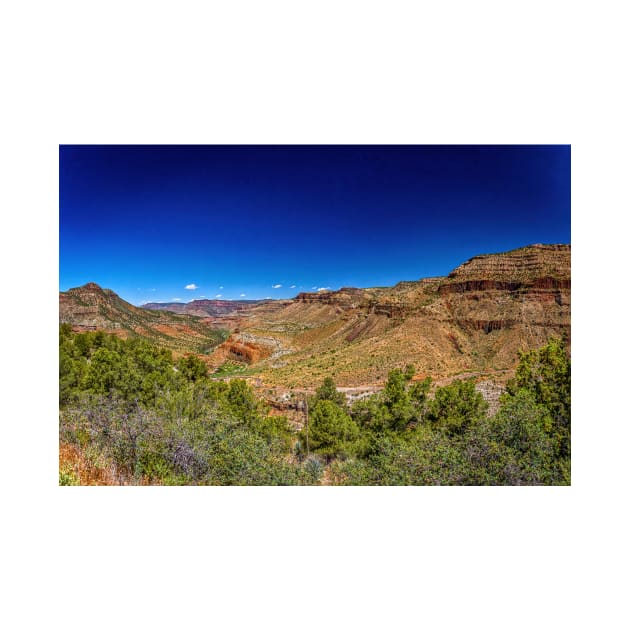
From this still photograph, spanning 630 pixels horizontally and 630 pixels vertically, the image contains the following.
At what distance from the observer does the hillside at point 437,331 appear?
1902 cm

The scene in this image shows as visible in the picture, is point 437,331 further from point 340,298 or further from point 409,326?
point 340,298

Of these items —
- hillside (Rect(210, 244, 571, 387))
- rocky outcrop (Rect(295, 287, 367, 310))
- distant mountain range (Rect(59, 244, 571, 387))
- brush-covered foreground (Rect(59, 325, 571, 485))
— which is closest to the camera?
brush-covered foreground (Rect(59, 325, 571, 485))

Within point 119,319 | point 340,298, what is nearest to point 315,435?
point 119,319

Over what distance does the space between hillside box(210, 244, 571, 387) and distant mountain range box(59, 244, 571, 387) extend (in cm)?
7

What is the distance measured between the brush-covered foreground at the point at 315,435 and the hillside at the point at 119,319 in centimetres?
131

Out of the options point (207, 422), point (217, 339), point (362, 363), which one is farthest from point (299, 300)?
point (207, 422)

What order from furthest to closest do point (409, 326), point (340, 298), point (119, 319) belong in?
point (340, 298)
point (409, 326)
point (119, 319)

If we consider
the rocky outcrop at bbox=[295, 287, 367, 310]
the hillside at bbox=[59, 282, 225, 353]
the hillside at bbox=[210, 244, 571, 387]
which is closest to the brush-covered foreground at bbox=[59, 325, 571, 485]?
the hillside at bbox=[59, 282, 225, 353]

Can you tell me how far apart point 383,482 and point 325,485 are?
889 mm

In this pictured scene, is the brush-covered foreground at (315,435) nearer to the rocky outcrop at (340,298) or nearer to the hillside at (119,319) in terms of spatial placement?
the hillside at (119,319)

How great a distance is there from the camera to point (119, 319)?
13.5 m

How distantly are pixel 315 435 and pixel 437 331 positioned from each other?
1734 centimetres

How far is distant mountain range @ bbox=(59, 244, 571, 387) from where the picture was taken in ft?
52.2

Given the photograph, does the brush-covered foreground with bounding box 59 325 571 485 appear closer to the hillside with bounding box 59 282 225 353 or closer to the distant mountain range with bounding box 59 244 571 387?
the hillside with bounding box 59 282 225 353
